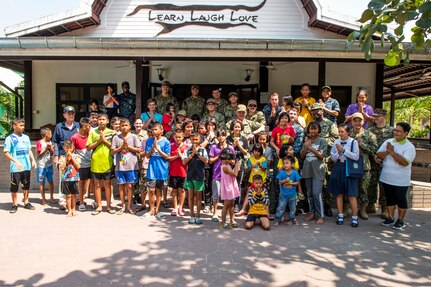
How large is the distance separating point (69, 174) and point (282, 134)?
376cm

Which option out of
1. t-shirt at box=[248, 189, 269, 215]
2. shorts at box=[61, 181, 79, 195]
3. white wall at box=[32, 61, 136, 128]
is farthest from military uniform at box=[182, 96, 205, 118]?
white wall at box=[32, 61, 136, 128]

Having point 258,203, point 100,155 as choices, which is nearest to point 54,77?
point 100,155

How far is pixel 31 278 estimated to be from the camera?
344 cm

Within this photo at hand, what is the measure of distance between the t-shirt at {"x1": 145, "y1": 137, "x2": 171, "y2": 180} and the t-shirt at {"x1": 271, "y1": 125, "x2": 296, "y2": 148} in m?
1.90

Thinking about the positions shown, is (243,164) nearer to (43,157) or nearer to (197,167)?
(197,167)

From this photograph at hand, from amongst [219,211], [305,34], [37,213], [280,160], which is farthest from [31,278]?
[305,34]

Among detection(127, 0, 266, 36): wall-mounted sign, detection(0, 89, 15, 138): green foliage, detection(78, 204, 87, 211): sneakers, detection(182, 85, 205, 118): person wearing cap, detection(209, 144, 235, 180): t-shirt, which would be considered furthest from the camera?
detection(0, 89, 15, 138): green foliage

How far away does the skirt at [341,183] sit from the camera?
5512 millimetres

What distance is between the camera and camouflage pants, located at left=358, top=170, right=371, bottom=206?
18.9 ft

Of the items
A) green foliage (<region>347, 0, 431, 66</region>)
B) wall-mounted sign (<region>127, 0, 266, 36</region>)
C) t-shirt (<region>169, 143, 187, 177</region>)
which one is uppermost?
wall-mounted sign (<region>127, 0, 266, 36</region>)

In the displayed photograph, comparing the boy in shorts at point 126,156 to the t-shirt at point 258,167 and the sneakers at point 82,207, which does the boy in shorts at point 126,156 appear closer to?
the sneakers at point 82,207

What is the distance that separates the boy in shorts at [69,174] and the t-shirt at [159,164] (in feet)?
4.17

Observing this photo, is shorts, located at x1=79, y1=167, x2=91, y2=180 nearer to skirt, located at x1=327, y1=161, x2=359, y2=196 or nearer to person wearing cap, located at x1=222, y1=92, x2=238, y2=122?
person wearing cap, located at x1=222, y1=92, x2=238, y2=122

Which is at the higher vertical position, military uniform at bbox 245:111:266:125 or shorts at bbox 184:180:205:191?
military uniform at bbox 245:111:266:125
